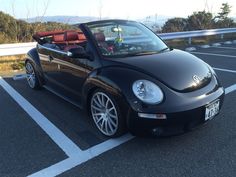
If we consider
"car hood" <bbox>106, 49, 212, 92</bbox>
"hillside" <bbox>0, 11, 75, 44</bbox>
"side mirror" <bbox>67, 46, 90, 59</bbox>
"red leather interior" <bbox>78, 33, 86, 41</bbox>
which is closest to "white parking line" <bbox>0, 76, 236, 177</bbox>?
"car hood" <bbox>106, 49, 212, 92</bbox>

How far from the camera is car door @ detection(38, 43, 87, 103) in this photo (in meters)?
4.12

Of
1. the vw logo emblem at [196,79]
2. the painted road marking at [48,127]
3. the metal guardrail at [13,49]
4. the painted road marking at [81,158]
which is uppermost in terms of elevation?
the metal guardrail at [13,49]

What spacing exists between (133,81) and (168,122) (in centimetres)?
58

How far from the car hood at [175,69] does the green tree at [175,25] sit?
44.9ft

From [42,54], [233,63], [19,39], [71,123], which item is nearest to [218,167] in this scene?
[71,123]

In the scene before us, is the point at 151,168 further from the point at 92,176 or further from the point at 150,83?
the point at 150,83

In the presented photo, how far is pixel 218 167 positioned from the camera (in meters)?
2.97

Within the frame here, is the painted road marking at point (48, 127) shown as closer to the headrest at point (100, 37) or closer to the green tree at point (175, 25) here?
the headrest at point (100, 37)

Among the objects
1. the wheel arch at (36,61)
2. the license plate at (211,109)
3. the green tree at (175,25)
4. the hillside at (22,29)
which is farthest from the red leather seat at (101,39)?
the green tree at (175,25)

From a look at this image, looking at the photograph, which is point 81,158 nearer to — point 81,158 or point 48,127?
point 81,158

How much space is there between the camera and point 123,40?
426cm

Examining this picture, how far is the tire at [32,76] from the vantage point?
5.73 meters

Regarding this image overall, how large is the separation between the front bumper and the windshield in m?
1.03

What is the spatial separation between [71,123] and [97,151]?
932 mm
